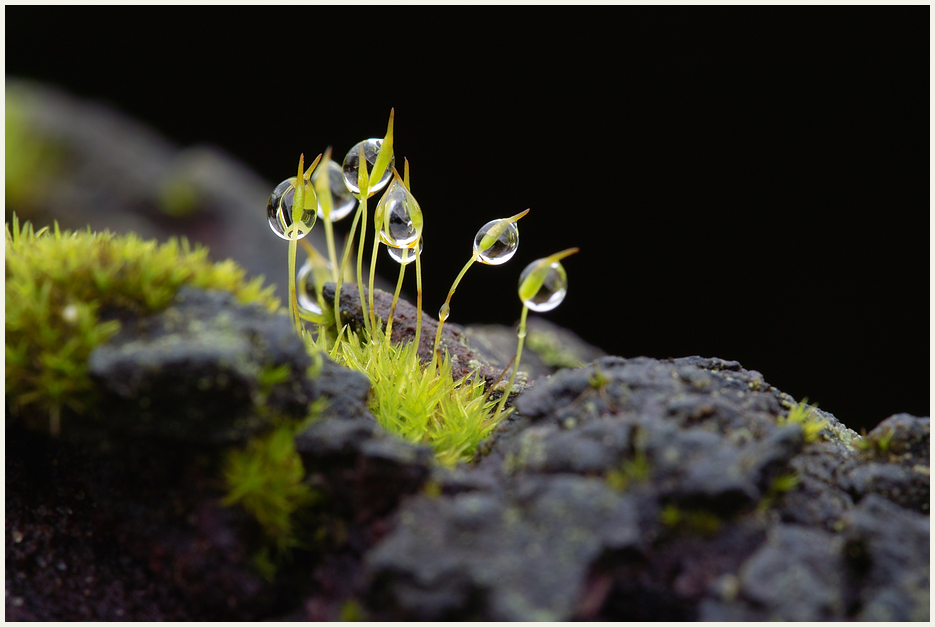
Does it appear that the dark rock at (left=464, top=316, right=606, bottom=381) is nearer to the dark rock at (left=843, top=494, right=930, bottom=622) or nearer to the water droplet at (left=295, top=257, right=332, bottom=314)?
the water droplet at (left=295, top=257, right=332, bottom=314)

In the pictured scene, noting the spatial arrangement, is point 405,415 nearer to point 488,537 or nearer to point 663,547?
point 488,537

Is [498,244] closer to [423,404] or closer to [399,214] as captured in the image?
[399,214]

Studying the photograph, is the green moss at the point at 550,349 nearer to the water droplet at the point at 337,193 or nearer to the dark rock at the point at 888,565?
the water droplet at the point at 337,193

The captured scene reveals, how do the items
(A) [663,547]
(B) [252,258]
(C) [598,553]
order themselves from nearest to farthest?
(C) [598,553] → (A) [663,547] → (B) [252,258]

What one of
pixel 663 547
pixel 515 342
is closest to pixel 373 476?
pixel 663 547

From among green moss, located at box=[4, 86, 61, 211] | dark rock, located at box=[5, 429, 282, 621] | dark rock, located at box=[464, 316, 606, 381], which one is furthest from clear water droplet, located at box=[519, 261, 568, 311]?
green moss, located at box=[4, 86, 61, 211]

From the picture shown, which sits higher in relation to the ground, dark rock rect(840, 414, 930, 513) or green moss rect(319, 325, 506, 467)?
dark rock rect(840, 414, 930, 513)
